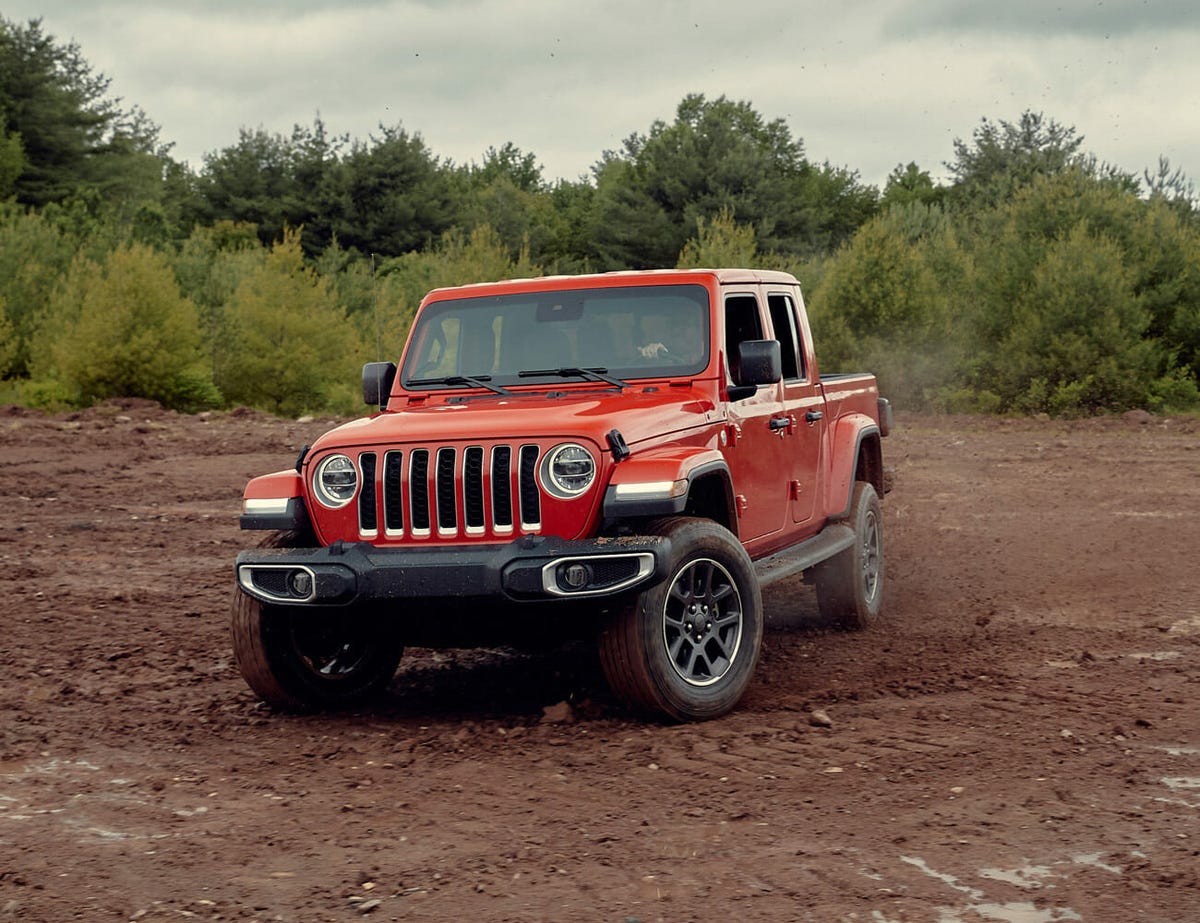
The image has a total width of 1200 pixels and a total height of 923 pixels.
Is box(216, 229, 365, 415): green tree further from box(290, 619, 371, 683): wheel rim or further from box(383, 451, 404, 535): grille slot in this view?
box(383, 451, 404, 535): grille slot

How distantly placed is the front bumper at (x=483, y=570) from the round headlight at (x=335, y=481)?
263 millimetres

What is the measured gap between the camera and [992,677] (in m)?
7.44

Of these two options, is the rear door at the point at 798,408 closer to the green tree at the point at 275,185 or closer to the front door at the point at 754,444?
the front door at the point at 754,444

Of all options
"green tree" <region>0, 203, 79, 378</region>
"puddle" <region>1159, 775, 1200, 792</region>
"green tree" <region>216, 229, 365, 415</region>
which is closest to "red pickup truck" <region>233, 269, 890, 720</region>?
"puddle" <region>1159, 775, 1200, 792</region>

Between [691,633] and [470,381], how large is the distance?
191 centimetres

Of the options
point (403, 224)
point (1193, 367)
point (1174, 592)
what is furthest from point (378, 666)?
point (403, 224)

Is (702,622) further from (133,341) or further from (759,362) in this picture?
(133,341)

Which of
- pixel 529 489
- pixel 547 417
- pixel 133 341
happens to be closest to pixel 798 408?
pixel 547 417

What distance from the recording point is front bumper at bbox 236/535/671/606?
6023 mm

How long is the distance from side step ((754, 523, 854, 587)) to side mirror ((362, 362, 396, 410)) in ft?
7.15

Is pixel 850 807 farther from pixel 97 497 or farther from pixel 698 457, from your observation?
pixel 97 497

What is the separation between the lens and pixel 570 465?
6.26 metres

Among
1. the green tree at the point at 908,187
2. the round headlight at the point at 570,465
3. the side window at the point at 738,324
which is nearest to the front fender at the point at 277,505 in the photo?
the round headlight at the point at 570,465

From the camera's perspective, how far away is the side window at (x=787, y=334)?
8508 mm
